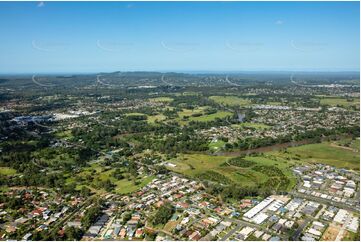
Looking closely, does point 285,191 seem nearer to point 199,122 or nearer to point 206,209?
point 206,209

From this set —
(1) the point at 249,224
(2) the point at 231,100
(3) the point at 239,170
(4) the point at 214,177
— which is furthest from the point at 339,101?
(1) the point at 249,224

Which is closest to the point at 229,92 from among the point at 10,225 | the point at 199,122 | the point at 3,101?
the point at 199,122

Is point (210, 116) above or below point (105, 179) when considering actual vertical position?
above

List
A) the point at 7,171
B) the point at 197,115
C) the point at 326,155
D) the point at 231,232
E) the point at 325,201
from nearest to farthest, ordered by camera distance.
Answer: the point at 231,232
the point at 325,201
the point at 7,171
the point at 326,155
the point at 197,115

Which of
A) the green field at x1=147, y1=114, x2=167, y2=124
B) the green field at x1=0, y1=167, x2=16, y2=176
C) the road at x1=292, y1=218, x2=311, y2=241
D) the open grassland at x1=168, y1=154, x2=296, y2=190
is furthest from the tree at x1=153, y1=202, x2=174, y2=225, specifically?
the green field at x1=147, y1=114, x2=167, y2=124

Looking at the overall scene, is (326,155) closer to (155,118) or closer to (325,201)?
(325,201)

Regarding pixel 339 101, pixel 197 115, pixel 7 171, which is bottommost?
pixel 7 171

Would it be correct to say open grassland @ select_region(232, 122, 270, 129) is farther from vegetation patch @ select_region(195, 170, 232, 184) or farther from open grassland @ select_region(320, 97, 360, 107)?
open grassland @ select_region(320, 97, 360, 107)
